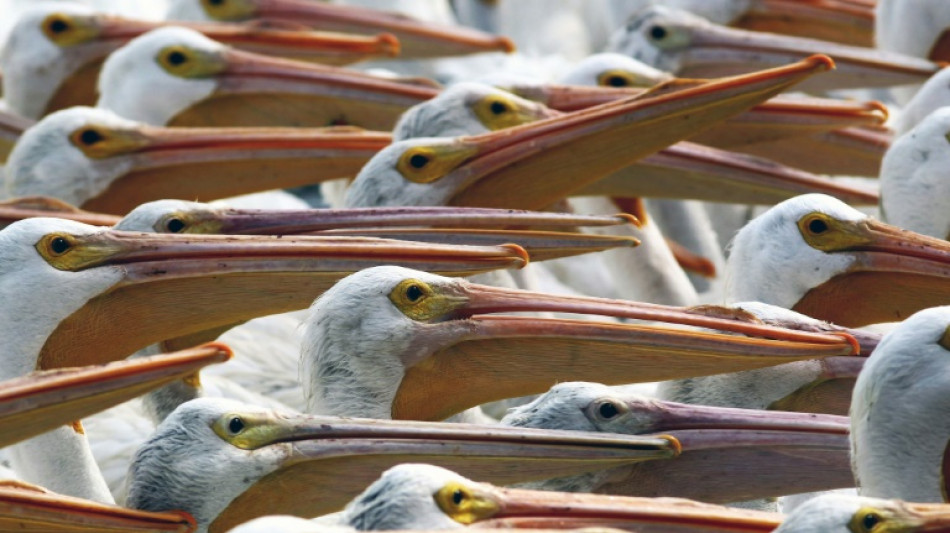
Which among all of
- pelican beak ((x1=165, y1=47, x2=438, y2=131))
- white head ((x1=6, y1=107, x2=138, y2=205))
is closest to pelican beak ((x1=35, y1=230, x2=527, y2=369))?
white head ((x1=6, y1=107, x2=138, y2=205))

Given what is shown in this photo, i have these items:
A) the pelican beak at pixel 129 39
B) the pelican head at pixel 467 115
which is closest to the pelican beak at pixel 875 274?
the pelican head at pixel 467 115

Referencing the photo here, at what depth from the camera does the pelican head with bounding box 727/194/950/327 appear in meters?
4.76

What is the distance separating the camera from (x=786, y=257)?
16.2 ft

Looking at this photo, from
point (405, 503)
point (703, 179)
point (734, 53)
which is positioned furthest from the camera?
point (734, 53)

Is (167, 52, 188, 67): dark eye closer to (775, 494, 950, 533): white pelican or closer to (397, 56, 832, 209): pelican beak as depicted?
(397, 56, 832, 209): pelican beak

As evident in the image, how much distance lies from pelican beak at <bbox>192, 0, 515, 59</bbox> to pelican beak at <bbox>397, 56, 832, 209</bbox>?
2785 millimetres

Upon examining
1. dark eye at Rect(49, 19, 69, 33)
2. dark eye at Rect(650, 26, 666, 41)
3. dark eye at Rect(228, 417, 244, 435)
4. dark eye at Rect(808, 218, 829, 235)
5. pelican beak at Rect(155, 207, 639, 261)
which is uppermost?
dark eye at Rect(49, 19, 69, 33)

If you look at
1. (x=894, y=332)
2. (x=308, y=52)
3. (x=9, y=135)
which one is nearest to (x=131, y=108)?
(x=9, y=135)

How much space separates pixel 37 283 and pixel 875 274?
1.96 meters

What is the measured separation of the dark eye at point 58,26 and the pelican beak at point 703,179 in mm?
2273

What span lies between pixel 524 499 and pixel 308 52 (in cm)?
459

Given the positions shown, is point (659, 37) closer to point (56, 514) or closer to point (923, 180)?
point (923, 180)

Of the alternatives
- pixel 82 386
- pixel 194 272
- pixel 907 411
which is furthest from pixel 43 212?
pixel 907 411

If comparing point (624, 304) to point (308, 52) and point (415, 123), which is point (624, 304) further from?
point (308, 52)
